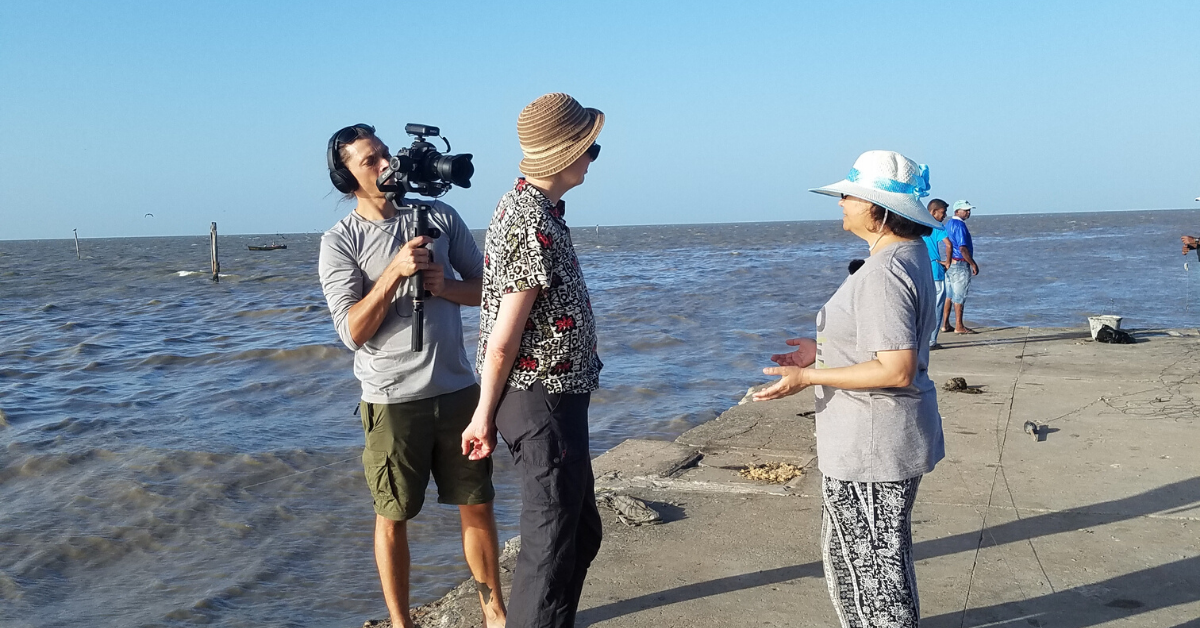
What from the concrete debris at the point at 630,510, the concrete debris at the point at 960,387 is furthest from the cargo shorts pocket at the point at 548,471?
the concrete debris at the point at 960,387

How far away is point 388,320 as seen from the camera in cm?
319

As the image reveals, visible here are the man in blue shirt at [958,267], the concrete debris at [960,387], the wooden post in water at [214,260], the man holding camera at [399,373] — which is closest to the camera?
the man holding camera at [399,373]

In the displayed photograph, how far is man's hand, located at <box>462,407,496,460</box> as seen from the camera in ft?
8.24

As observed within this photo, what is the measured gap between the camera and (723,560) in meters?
3.76

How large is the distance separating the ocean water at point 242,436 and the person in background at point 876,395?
2632 millimetres

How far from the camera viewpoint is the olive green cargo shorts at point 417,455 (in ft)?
10.4

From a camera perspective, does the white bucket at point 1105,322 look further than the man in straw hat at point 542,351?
Yes

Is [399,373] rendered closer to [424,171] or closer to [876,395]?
[424,171]

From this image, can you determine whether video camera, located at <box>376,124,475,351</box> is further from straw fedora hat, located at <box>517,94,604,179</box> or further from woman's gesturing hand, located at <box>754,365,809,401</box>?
woman's gesturing hand, located at <box>754,365,809,401</box>

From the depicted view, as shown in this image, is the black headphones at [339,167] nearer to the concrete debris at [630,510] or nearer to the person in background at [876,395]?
the person in background at [876,395]

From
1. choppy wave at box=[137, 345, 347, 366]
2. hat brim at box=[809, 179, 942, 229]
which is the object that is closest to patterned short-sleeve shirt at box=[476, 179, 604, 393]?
hat brim at box=[809, 179, 942, 229]

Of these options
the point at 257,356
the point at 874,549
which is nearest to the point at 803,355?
the point at 874,549

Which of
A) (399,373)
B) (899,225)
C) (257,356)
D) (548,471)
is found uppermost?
(899,225)

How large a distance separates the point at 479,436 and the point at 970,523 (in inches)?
101
